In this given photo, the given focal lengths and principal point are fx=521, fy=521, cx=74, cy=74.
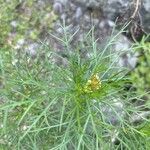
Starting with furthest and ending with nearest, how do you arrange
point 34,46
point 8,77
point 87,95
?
point 34,46 → point 8,77 → point 87,95

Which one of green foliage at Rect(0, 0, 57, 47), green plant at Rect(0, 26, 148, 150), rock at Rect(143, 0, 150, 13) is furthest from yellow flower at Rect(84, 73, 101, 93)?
rock at Rect(143, 0, 150, 13)

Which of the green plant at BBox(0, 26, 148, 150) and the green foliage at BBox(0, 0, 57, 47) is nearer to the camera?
the green plant at BBox(0, 26, 148, 150)

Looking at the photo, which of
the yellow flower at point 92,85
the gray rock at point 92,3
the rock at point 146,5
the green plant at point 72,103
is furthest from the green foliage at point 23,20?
the yellow flower at point 92,85

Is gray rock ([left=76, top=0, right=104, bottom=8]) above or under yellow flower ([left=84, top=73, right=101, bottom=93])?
under

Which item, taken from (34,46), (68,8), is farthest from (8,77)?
(68,8)

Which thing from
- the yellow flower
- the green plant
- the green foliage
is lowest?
the green foliage

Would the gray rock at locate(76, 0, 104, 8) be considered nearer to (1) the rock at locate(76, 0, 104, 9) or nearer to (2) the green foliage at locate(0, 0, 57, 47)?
(1) the rock at locate(76, 0, 104, 9)

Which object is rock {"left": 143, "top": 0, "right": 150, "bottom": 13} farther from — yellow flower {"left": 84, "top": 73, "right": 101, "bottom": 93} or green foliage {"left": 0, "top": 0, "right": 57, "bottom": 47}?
yellow flower {"left": 84, "top": 73, "right": 101, "bottom": 93}

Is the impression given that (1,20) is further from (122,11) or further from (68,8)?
(122,11)

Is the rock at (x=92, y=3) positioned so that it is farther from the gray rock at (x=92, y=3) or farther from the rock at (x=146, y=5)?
the rock at (x=146, y=5)

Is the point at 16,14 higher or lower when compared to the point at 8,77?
lower

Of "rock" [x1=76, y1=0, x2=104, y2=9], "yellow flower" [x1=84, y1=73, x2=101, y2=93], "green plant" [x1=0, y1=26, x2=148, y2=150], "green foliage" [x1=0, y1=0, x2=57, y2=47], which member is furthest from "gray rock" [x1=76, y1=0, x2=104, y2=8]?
"yellow flower" [x1=84, y1=73, x2=101, y2=93]
